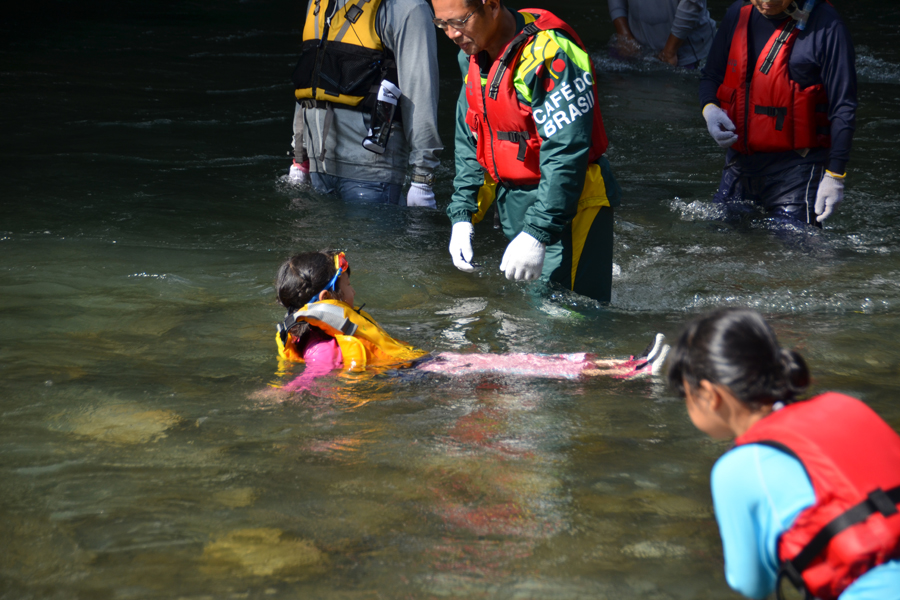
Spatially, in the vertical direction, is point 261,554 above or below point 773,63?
below

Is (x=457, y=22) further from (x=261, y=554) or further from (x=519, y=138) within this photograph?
(x=261, y=554)

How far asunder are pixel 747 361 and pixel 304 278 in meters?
2.47

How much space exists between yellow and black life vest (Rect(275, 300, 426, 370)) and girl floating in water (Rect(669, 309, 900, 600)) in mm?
2082

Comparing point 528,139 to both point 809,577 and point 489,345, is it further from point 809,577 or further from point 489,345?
point 809,577

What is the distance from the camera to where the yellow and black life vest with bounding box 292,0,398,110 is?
224 inches

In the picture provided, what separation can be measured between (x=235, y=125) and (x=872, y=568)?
9297mm

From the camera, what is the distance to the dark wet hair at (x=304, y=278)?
397 cm

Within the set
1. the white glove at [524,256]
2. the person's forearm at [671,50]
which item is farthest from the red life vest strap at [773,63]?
the person's forearm at [671,50]

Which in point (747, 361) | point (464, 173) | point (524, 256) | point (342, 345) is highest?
point (747, 361)

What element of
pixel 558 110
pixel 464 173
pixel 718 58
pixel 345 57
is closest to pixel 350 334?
pixel 464 173

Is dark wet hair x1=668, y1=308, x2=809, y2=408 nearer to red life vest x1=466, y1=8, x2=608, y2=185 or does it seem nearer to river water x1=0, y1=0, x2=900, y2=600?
river water x1=0, y1=0, x2=900, y2=600

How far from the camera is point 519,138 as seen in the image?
3.96 m

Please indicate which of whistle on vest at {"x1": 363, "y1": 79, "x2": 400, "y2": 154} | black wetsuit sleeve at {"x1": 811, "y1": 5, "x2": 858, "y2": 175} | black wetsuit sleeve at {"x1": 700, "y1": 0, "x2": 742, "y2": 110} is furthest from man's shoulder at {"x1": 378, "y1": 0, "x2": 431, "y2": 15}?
black wetsuit sleeve at {"x1": 811, "y1": 5, "x2": 858, "y2": 175}

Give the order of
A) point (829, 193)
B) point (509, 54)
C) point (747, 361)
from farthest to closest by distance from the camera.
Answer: point (829, 193)
point (509, 54)
point (747, 361)
